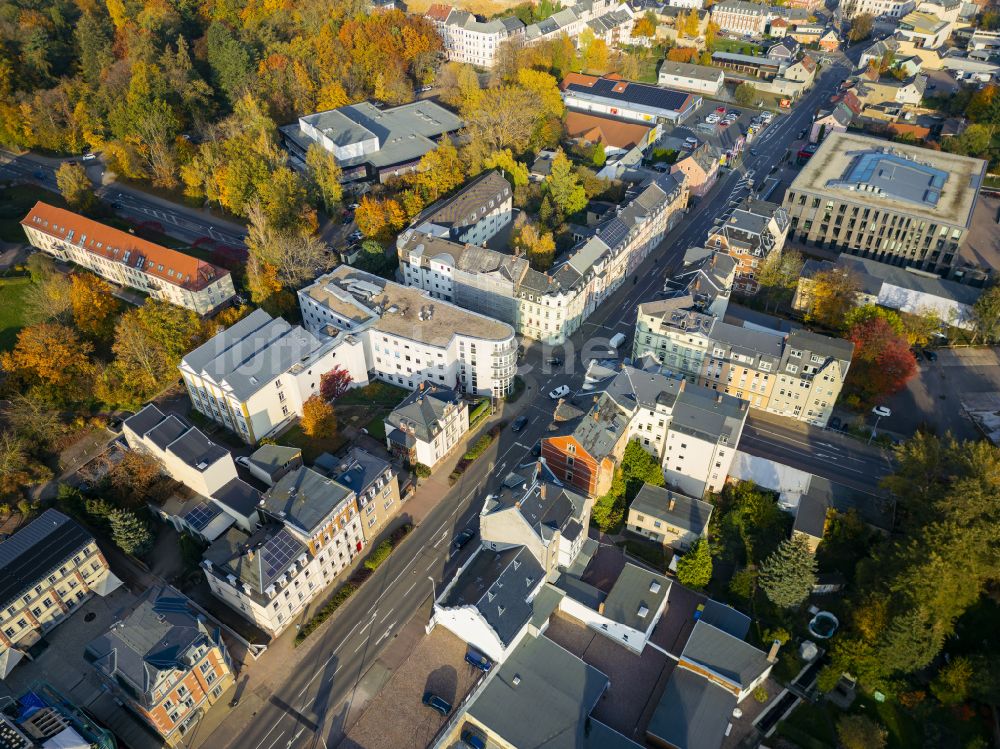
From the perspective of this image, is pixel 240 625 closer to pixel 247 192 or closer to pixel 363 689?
pixel 363 689

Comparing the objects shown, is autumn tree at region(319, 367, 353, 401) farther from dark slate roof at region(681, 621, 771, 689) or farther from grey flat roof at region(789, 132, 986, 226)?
grey flat roof at region(789, 132, 986, 226)

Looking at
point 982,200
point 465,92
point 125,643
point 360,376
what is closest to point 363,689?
point 125,643

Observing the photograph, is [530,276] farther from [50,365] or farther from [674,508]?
[50,365]

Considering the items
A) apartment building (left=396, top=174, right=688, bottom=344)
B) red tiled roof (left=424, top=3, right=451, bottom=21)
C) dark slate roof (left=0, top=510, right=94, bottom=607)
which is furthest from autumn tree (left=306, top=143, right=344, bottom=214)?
red tiled roof (left=424, top=3, right=451, bottom=21)

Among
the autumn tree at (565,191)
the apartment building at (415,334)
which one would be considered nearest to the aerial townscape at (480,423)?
the apartment building at (415,334)

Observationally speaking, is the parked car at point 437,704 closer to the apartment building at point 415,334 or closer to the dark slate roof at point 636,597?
the dark slate roof at point 636,597

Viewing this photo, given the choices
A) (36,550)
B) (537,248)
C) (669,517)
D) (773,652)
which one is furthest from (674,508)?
(36,550)

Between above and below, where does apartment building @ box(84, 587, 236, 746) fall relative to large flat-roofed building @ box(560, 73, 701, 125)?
below
